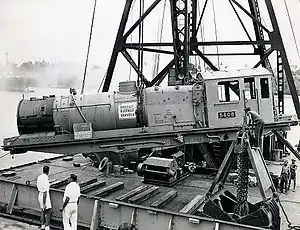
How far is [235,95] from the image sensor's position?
10.9 meters

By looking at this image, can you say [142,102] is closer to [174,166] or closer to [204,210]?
[174,166]

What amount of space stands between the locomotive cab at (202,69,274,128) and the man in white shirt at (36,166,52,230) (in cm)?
483

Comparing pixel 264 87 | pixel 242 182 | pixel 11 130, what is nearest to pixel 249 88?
pixel 264 87

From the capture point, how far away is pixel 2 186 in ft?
31.0

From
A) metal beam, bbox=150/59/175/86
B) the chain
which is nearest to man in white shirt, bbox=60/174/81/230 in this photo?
the chain

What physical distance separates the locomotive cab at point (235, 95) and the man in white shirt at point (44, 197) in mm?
4833

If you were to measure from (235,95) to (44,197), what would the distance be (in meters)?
5.81

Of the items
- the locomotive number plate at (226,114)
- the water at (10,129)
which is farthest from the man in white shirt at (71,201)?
Answer: the water at (10,129)

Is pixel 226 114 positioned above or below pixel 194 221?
above

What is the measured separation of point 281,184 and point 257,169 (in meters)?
3.98

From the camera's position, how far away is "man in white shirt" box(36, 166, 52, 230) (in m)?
7.91

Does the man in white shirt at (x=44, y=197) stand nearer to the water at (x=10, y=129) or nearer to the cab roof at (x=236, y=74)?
the cab roof at (x=236, y=74)

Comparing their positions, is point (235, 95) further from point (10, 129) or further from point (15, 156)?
point (10, 129)

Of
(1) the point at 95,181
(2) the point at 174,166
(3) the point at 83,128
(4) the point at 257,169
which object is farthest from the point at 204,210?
(3) the point at 83,128
